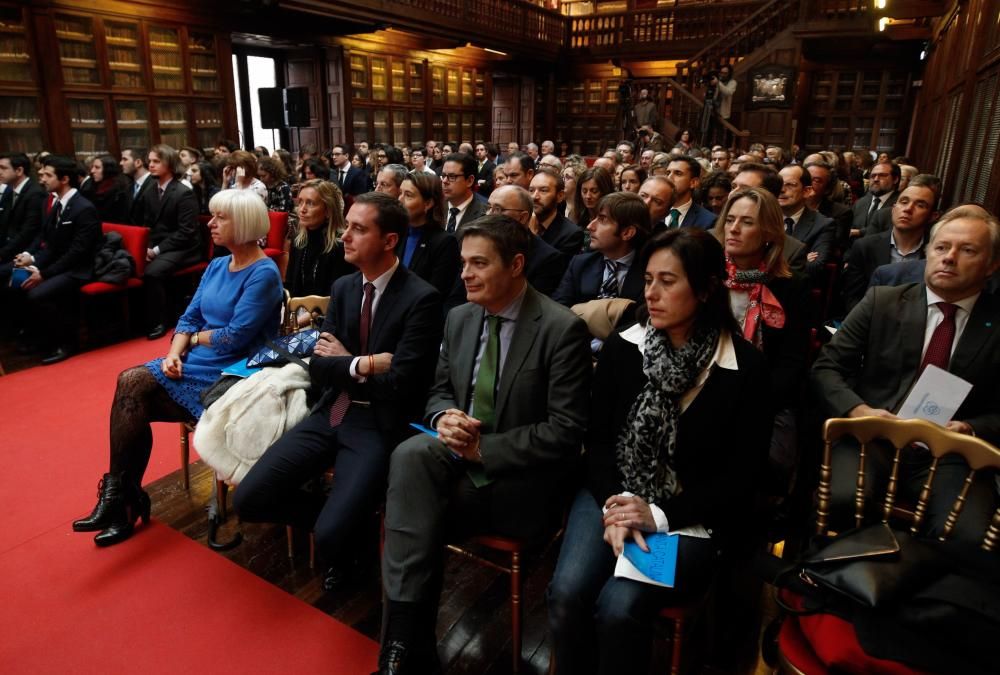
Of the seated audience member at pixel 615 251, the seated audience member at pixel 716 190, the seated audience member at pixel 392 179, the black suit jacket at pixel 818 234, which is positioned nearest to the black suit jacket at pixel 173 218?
the seated audience member at pixel 392 179

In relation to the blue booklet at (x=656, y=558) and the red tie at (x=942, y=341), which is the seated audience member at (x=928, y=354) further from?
the blue booklet at (x=656, y=558)

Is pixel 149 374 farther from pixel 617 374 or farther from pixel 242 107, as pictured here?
pixel 242 107

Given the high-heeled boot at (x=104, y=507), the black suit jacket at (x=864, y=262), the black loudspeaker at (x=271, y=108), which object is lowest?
the high-heeled boot at (x=104, y=507)

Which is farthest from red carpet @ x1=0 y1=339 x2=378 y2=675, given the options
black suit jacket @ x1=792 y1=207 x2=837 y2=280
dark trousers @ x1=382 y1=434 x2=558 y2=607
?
black suit jacket @ x1=792 y1=207 x2=837 y2=280

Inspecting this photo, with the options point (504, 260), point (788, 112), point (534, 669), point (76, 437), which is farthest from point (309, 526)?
point (788, 112)

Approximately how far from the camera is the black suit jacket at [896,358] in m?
2.07

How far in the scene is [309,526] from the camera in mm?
2398

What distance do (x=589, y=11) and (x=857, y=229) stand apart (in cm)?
1456

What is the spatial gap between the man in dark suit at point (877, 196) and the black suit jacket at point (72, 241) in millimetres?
6348

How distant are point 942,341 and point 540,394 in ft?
4.61

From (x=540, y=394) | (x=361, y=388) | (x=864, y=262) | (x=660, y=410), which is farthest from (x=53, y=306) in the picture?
(x=864, y=262)

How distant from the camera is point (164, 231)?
5.73 metres

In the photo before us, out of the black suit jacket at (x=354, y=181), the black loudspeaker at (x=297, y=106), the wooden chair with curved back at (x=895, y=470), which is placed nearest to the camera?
the wooden chair with curved back at (x=895, y=470)

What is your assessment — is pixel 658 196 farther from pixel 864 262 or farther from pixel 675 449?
pixel 675 449
